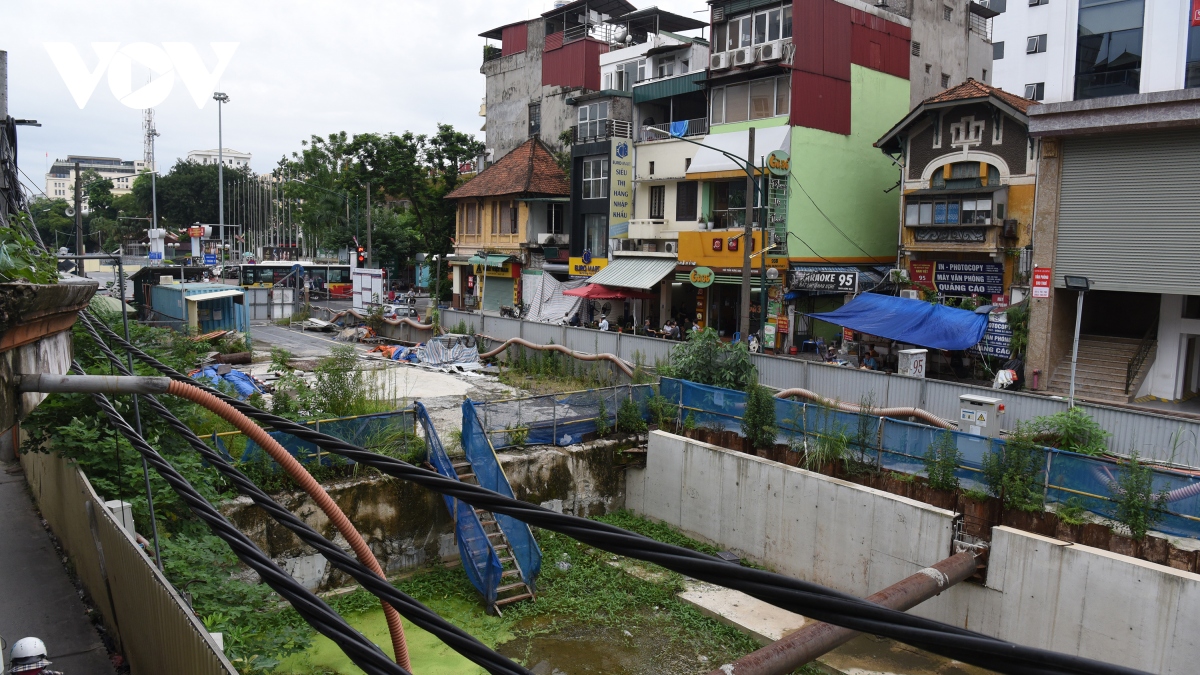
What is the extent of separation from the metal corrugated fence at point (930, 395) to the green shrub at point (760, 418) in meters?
1.98

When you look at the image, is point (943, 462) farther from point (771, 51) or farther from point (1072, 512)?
point (771, 51)

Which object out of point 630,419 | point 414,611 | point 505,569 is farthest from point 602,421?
point 414,611

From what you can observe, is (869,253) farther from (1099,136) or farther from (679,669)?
(679,669)

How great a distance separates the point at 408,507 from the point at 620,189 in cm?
2310

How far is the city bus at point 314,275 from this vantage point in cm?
5272

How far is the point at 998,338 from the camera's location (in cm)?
2364

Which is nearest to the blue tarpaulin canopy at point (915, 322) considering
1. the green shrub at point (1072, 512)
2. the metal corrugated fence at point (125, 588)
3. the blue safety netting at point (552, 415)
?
the blue safety netting at point (552, 415)

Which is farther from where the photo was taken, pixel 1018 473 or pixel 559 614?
pixel 559 614

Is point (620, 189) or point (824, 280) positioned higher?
point (620, 189)

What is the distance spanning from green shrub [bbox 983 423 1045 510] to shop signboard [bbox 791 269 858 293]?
45.9 feet

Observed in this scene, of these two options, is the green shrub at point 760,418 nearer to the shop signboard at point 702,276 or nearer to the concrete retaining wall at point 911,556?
the concrete retaining wall at point 911,556

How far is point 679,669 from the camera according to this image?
12.3m

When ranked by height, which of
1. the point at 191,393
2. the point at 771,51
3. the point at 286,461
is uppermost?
the point at 771,51

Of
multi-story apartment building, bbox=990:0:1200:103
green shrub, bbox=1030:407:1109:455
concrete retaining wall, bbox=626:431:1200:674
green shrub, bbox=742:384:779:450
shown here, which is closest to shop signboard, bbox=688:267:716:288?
multi-story apartment building, bbox=990:0:1200:103
